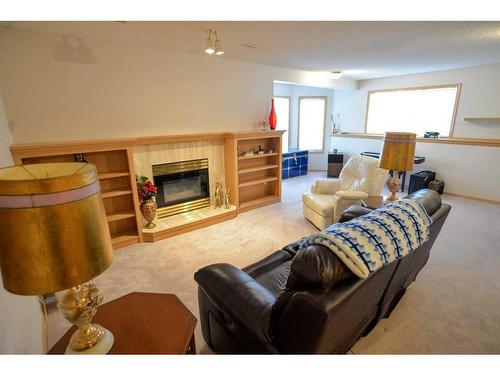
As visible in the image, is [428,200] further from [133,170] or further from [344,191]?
[133,170]

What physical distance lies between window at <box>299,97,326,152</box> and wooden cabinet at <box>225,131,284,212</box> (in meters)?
2.61

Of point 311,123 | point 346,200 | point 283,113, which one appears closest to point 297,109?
point 283,113

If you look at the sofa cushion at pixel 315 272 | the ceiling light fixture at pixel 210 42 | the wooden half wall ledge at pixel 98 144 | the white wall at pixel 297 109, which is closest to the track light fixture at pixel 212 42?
the ceiling light fixture at pixel 210 42

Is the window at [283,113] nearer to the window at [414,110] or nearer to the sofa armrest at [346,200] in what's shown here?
the window at [414,110]

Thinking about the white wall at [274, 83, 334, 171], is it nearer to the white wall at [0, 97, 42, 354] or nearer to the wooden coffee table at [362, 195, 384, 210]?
the wooden coffee table at [362, 195, 384, 210]

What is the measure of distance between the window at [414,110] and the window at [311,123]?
1.15m

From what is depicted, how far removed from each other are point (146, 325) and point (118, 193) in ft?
7.14

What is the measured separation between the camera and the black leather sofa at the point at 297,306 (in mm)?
1006

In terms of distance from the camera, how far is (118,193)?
2945mm

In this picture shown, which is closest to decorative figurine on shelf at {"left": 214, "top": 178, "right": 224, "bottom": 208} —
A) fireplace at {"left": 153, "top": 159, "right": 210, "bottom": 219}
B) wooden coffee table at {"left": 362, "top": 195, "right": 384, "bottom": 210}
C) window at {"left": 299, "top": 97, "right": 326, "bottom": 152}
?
fireplace at {"left": 153, "top": 159, "right": 210, "bottom": 219}

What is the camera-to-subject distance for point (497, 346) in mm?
1678

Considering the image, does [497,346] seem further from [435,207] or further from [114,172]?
[114,172]

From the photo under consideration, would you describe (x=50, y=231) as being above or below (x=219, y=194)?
above

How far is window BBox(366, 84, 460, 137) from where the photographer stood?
15.9 feet
